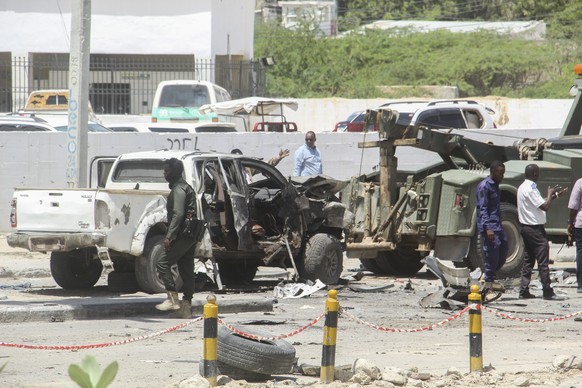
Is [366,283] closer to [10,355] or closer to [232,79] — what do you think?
[10,355]

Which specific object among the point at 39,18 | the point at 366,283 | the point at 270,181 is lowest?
the point at 366,283

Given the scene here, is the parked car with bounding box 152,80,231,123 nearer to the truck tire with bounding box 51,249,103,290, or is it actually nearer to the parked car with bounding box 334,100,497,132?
the parked car with bounding box 334,100,497,132

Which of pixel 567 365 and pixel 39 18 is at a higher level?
pixel 39 18

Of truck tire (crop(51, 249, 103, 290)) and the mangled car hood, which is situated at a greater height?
the mangled car hood

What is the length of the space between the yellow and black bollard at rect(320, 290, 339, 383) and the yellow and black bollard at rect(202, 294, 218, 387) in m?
0.83

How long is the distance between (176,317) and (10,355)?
2660 mm

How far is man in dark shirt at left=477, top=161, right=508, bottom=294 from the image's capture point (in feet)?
42.4

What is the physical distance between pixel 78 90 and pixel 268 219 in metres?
3.86

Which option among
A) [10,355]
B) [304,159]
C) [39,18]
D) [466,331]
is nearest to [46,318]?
[10,355]

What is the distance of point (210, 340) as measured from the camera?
7.35m

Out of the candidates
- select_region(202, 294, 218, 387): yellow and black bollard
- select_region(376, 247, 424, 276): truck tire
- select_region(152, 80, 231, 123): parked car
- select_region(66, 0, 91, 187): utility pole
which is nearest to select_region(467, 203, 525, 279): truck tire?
select_region(376, 247, 424, 276): truck tire

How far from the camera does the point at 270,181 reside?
1453 cm

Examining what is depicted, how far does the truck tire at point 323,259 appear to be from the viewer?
13.9 meters

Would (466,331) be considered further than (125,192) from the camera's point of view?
No
